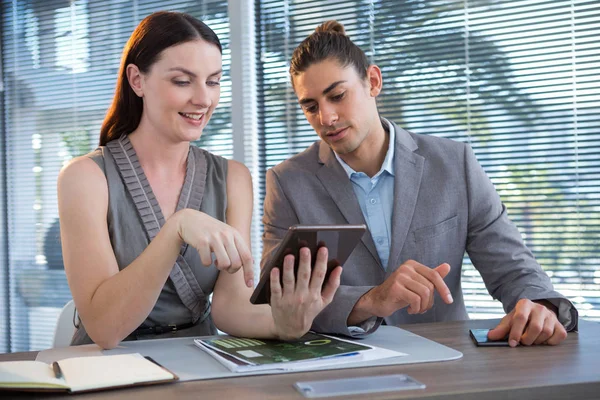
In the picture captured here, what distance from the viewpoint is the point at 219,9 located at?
3.64m

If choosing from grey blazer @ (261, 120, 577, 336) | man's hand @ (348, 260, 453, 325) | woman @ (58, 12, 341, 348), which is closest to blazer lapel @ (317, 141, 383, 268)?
grey blazer @ (261, 120, 577, 336)

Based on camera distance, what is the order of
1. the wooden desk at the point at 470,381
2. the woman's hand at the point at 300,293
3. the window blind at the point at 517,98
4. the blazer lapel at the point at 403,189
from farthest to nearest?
1. the window blind at the point at 517,98
2. the blazer lapel at the point at 403,189
3. the woman's hand at the point at 300,293
4. the wooden desk at the point at 470,381

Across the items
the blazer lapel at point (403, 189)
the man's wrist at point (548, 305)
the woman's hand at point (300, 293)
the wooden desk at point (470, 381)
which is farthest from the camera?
the blazer lapel at point (403, 189)

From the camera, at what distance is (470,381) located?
3.59 feet

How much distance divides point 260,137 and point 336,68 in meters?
1.57

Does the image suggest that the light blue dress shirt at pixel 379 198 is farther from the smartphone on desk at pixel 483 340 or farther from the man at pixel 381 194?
the smartphone on desk at pixel 483 340

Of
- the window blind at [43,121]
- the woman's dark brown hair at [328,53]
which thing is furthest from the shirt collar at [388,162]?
the window blind at [43,121]

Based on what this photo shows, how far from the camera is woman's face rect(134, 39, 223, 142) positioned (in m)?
1.71

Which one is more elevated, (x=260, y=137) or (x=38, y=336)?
(x=260, y=137)

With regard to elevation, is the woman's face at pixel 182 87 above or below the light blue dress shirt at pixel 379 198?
above

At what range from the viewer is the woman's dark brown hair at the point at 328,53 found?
2.07 m

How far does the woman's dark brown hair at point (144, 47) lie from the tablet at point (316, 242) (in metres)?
0.71

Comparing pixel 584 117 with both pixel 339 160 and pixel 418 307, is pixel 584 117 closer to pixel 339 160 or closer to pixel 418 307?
pixel 339 160

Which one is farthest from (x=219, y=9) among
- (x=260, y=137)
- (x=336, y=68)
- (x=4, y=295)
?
(x=4, y=295)
